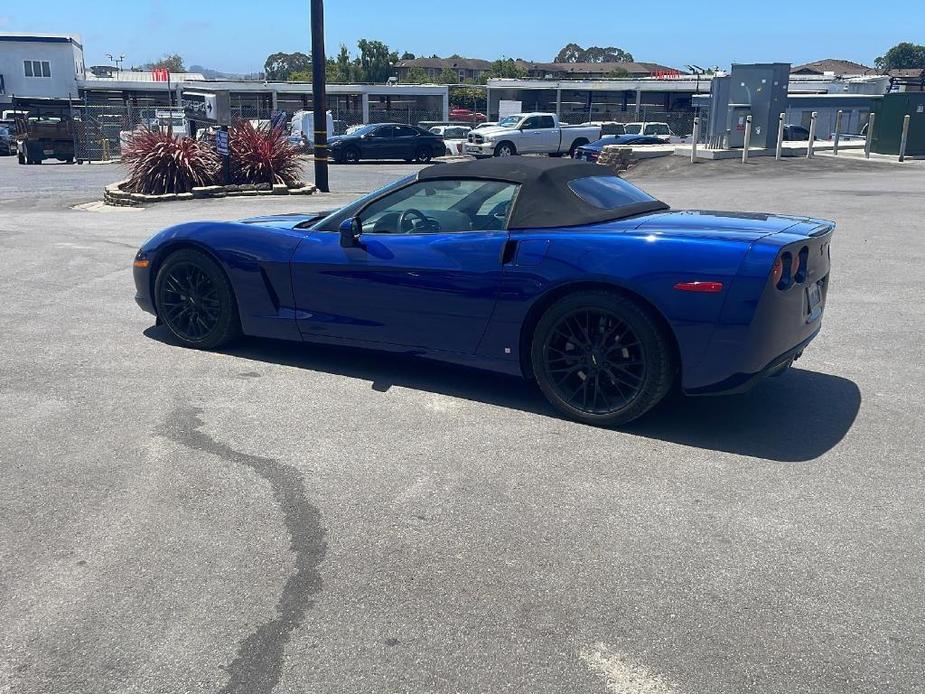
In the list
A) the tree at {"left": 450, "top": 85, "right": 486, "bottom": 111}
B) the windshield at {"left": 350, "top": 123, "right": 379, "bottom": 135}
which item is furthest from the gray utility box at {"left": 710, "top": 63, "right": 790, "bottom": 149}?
the tree at {"left": 450, "top": 85, "right": 486, "bottom": 111}

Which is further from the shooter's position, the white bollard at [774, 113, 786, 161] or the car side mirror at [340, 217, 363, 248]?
the white bollard at [774, 113, 786, 161]

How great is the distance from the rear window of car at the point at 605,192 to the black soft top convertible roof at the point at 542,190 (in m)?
0.04

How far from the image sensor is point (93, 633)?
9.90ft

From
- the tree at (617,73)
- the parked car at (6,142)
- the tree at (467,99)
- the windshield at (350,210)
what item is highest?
the tree at (617,73)

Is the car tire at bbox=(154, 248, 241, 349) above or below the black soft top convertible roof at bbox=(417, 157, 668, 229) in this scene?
below

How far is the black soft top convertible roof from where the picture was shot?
5.18 m

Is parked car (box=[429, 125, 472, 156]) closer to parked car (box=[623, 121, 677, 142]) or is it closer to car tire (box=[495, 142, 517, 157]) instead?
car tire (box=[495, 142, 517, 157])

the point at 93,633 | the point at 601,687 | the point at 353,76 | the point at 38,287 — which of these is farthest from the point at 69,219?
the point at 353,76

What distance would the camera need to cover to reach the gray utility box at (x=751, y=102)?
2552 centimetres

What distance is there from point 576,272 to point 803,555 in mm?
1936

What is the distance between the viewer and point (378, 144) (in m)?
34.2

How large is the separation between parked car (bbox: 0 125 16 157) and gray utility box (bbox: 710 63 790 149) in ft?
106

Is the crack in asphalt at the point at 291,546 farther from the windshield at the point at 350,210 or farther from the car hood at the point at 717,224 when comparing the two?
the car hood at the point at 717,224

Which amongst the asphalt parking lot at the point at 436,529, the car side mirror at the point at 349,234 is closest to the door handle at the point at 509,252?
the asphalt parking lot at the point at 436,529
